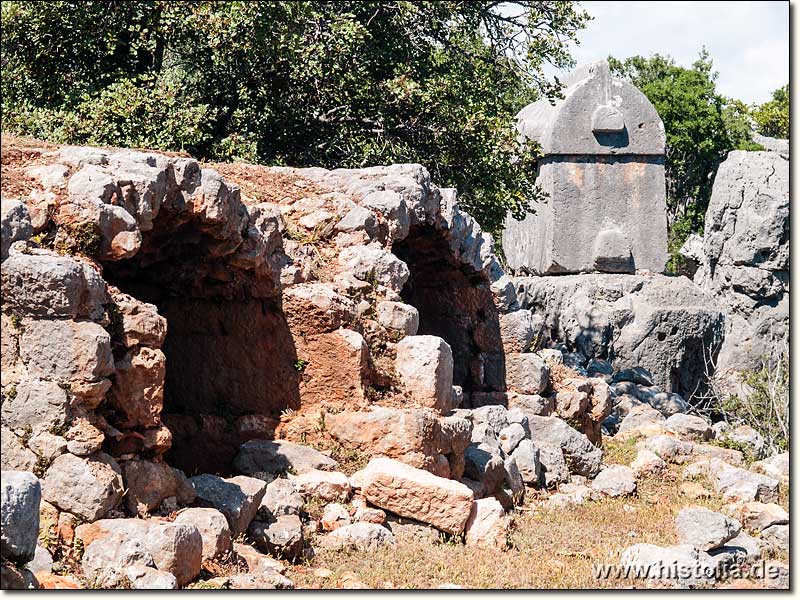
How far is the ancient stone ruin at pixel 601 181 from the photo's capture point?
17.0 m

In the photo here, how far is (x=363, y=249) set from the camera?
9617mm

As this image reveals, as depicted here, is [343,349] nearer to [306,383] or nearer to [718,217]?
[306,383]

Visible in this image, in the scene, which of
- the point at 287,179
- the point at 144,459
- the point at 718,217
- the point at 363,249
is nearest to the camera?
the point at 144,459

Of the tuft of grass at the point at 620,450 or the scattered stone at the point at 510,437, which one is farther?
the tuft of grass at the point at 620,450

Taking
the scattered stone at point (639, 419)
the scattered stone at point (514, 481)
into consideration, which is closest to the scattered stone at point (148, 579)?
the scattered stone at point (514, 481)

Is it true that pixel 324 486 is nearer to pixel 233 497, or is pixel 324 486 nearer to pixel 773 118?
pixel 233 497

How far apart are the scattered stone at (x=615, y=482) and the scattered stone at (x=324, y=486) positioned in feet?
10.2

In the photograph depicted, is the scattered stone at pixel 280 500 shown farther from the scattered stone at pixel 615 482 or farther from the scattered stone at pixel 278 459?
the scattered stone at pixel 615 482

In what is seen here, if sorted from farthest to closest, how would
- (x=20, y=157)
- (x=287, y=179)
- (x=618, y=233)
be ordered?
(x=618, y=233), (x=287, y=179), (x=20, y=157)

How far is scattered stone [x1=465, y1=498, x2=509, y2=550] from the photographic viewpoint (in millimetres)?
7832

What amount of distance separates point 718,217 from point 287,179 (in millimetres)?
9769

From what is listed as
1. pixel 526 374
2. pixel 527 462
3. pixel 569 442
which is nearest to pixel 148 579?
pixel 527 462

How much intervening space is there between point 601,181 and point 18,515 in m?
13.3

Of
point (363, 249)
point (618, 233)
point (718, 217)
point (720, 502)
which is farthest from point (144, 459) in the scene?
point (718, 217)
